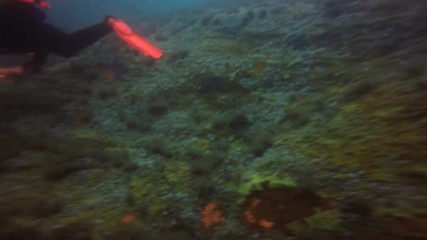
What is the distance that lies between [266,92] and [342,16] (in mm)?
4380

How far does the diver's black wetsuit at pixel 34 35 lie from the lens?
27.0 feet

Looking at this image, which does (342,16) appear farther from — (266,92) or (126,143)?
(126,143)

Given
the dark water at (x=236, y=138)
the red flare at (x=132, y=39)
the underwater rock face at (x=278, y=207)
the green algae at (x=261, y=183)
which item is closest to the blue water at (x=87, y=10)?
the red flare at (x=132, y=39)

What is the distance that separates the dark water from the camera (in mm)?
5180

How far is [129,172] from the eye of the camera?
688 centimetres

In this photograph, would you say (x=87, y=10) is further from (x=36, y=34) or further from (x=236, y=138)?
(x=236, y=138)

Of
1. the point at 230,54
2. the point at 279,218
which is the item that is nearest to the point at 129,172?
the point at 279,218

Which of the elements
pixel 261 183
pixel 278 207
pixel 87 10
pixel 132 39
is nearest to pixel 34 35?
pixel 132 39

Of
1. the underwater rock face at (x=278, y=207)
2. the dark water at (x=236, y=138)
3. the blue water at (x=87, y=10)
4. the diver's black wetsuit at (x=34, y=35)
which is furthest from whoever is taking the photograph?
the blue water at (x=87, y=10)

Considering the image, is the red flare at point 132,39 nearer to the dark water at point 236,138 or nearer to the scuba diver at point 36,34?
the scuba diver at point 36,34

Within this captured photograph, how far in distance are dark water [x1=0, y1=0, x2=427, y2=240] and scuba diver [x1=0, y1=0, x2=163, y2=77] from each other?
988 mm

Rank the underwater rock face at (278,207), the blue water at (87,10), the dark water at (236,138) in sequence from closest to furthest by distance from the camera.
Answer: the dark water at (236,138) < the underwater rock face at (278,207) < the blue water at (87,10)

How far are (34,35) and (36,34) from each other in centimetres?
6

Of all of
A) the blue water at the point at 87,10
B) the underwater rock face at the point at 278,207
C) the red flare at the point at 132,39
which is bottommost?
the underwater rock face at the point at 278,207
